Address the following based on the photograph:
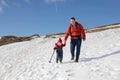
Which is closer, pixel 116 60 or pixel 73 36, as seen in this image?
pixel 116 60

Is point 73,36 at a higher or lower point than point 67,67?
higher

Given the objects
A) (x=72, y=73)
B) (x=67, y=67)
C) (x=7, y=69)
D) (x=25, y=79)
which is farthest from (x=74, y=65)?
(x=7, y=69)

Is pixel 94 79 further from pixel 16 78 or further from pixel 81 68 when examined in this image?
pixel 16 78

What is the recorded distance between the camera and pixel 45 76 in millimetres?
12406

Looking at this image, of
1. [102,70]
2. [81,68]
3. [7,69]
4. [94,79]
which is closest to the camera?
[94,79]

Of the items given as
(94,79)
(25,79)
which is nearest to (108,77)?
(94,79)

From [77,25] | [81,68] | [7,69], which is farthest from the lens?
[7,69]

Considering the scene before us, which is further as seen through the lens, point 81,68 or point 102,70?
point 81,68

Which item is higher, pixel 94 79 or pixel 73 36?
pixel 73 36

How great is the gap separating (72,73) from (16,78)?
10.7ft

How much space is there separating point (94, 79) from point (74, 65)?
3.24 meters

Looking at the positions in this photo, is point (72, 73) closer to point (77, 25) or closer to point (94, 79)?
point (94, 79)

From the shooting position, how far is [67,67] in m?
13.4

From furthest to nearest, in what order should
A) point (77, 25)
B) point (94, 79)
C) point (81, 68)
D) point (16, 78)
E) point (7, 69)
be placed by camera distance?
point (7, 69) → point (77, 25) → point (16, 78) → point (81, 68) → point (94, 79)
